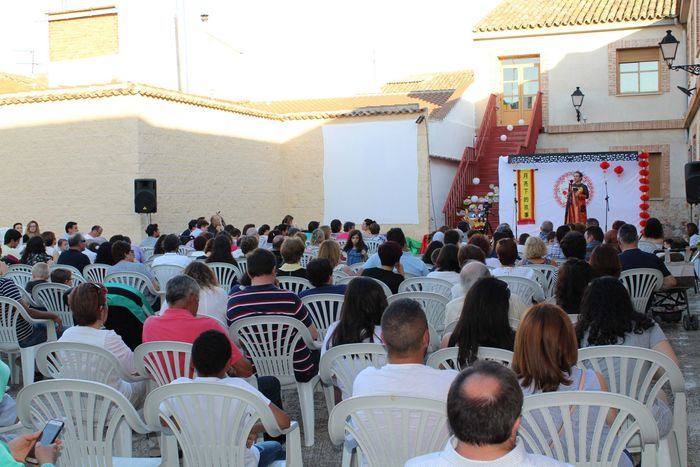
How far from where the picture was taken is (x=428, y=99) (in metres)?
23.2

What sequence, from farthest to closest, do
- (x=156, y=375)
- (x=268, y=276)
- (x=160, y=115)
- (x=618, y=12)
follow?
(x=618, y=12)
(x=160, y=115)
(x=268, y=276)
(x=156, y=375)

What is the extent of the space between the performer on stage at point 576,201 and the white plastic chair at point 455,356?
11902mm

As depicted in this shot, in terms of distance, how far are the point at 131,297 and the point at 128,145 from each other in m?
10.2

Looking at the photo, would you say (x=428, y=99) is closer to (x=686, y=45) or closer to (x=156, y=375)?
(x=686, y=45)

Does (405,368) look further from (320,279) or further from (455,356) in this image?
(320,279)

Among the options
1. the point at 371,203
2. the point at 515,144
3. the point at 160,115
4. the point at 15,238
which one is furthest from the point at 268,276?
the point at 515,144

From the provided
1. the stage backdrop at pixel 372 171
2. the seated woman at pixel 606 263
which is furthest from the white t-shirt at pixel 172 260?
the stage backdrop at pixel 372 171

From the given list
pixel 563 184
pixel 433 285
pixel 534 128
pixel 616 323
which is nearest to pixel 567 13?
pixel 534 128

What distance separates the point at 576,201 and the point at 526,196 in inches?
39.4

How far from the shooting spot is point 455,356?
3.77m

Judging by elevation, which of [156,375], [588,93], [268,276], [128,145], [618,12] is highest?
[618,12]

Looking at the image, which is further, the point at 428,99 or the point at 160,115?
the point at 428,99

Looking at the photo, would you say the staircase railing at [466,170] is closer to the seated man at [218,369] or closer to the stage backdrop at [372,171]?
the stage backdrop at [372,171]

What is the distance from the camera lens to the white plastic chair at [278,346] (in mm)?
5020
